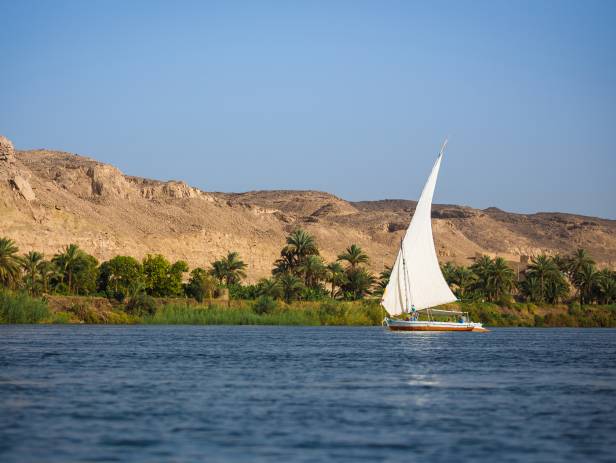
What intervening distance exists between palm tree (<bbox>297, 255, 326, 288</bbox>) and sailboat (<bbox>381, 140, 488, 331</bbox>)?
2315 cm

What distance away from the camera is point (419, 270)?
6312 cm

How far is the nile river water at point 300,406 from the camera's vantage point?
51.5 ft

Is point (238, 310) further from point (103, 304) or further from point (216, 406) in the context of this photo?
point (216, 406)

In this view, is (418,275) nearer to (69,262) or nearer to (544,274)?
(69,262)

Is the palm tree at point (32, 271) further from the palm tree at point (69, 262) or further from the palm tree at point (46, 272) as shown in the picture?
the palm tree at point (69, 262)

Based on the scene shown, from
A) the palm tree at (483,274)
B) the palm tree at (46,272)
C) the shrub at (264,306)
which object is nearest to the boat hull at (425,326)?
the shrub at (264,306)

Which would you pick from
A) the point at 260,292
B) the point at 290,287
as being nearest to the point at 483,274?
the point at 290,287

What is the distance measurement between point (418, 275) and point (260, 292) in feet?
69.5

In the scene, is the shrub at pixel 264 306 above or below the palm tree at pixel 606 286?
below

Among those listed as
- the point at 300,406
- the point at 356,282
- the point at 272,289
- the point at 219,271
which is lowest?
the point at 300,406

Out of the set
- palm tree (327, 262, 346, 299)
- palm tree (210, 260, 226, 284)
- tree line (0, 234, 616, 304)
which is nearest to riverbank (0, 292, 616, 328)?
tree line (0, 234, 616, 304)

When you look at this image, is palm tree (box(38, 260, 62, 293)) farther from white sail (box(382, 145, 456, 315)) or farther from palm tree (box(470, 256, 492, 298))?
palm tree (box(470, 256, 492, 298))

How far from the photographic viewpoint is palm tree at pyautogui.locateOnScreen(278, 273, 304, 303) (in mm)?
80688

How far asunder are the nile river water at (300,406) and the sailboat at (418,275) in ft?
79.0
